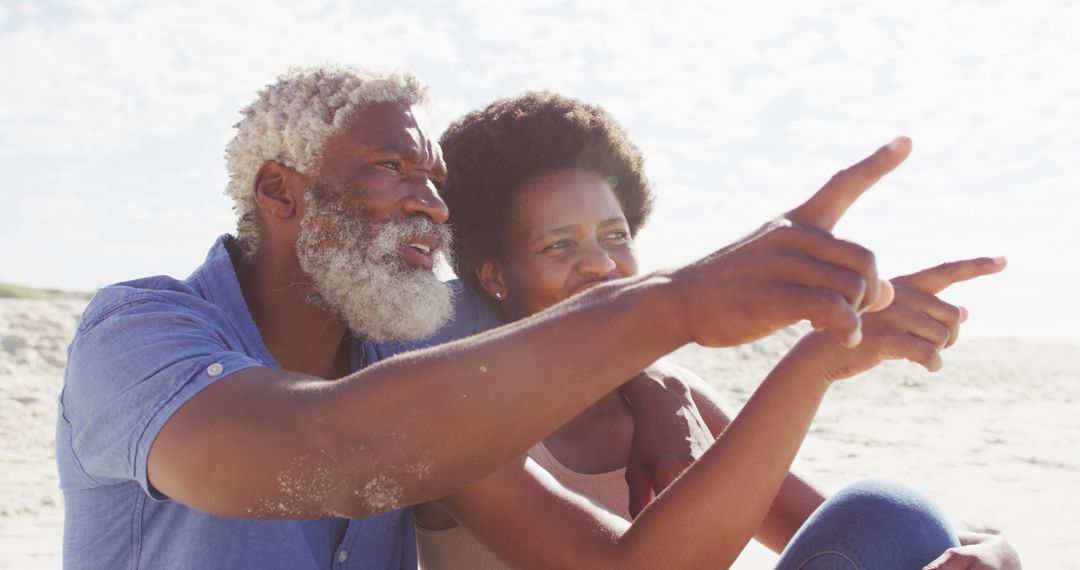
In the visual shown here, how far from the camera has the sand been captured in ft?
18.3

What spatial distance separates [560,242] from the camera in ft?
9.91

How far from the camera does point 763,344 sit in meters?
14.5

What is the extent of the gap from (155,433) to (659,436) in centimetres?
141

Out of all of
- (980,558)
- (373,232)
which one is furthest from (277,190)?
(980,558)

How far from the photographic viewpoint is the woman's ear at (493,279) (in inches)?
127

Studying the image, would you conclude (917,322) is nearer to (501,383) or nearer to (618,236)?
(501,383)

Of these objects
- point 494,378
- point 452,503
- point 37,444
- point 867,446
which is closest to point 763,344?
point 867,446

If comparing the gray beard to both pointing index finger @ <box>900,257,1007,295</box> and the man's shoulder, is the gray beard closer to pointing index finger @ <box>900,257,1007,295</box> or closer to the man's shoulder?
the man's shoulder

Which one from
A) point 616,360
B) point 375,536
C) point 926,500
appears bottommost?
point 375,536

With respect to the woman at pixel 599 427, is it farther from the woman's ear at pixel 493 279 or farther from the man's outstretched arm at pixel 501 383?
the man's outstretched arm at pixel 501 383

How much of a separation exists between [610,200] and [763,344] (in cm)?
1182

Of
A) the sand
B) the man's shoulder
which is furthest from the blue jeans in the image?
the man's shoulder

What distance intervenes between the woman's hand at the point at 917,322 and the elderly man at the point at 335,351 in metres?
0.48

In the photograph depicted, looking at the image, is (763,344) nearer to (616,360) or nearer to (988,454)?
(988,454)
